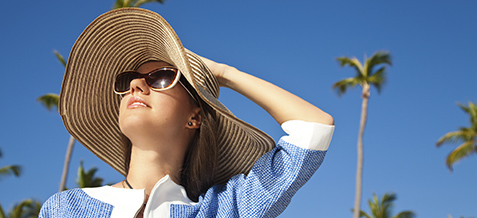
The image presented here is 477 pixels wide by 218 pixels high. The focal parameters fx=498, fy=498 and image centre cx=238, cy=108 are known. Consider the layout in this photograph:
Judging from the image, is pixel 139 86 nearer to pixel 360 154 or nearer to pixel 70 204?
pixel 70 204

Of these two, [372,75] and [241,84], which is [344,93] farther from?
[241,84]

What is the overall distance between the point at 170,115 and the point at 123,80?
0.39 metres

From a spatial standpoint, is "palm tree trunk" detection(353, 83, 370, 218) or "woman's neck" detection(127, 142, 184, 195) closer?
"woman's neck" detection(127, 142, 184, 195)

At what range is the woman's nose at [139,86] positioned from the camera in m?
2.71

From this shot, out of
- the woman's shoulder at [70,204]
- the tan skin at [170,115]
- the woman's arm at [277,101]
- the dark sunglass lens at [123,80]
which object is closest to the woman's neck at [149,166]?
the tan skin at [170,115]

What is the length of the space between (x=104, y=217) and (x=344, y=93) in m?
22.1

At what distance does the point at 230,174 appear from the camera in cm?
298

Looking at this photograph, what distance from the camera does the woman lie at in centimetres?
243

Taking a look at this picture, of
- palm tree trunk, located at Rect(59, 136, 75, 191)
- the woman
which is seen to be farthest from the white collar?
palm tree trunk, located at Rect(59, 136, 75, 191)

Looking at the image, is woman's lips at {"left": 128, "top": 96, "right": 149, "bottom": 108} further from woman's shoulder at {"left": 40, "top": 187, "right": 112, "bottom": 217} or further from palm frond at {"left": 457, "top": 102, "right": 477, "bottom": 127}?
palm frond at {"left": 457, "top": 102, "right": 477, "bottom": 127}

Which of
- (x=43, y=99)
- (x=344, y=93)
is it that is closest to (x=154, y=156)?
(x=43, y=99)

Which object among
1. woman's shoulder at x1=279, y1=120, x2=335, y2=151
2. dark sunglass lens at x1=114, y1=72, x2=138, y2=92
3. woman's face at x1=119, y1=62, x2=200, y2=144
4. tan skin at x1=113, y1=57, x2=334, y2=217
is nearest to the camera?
woman's shoulder at x1=279, y1=120, x2=335, y2=151

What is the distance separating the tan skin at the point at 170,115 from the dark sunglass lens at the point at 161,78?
4 centimetres

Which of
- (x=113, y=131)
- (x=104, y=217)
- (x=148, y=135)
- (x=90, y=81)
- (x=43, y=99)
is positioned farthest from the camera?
(x=43, y=99)
